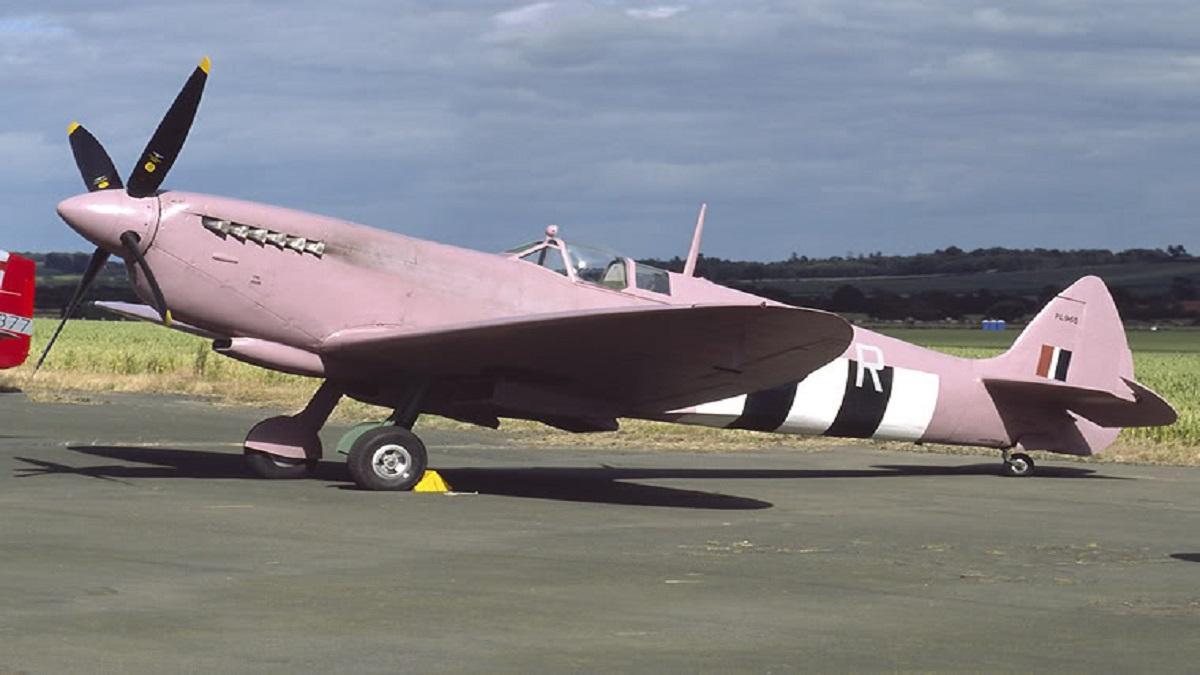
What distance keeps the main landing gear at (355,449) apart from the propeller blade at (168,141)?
236 centimetres

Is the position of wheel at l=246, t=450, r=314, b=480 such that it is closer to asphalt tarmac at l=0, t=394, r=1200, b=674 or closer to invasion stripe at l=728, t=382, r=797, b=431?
asphalt tarmac at l=0, t=394, r=1200, b=674

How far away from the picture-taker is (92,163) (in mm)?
14516

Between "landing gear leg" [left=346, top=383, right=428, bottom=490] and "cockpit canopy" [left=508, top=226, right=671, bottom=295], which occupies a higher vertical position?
"cockpit canopy" [left=508, top=226, right=671, bottom=295]

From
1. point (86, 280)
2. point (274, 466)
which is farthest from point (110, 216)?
point (274, 466)

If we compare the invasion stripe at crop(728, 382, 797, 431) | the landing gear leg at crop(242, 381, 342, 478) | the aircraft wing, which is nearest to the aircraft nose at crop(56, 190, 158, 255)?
the aircraft wing

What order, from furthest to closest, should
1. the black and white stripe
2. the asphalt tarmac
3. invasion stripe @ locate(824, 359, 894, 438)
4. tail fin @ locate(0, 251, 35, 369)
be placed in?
tail fin @ locate(0, 251, 35, 369) → invasion stripe @ locate(824, 359, 894, 438) → the black and white stripe → the asphalt tarmac

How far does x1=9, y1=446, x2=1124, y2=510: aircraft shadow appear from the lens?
558 inches

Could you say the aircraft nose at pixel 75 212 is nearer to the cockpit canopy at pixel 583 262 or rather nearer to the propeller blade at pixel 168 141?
the propeller blade at pixel 168 141

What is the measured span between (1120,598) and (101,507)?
6.74 metres

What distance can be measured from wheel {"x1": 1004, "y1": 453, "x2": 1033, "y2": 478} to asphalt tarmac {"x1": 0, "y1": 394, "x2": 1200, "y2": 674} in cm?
51

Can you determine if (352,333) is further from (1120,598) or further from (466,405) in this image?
(1120,598)

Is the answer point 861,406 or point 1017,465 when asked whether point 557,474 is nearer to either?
point 861,406

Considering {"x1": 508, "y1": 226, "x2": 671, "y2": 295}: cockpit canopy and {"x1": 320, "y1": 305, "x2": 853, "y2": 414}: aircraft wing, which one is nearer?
{"x1": 320, "y1": 305, "x2": 853, "y2": 414}: aircraft wing

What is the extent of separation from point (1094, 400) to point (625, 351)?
18.2 ft
